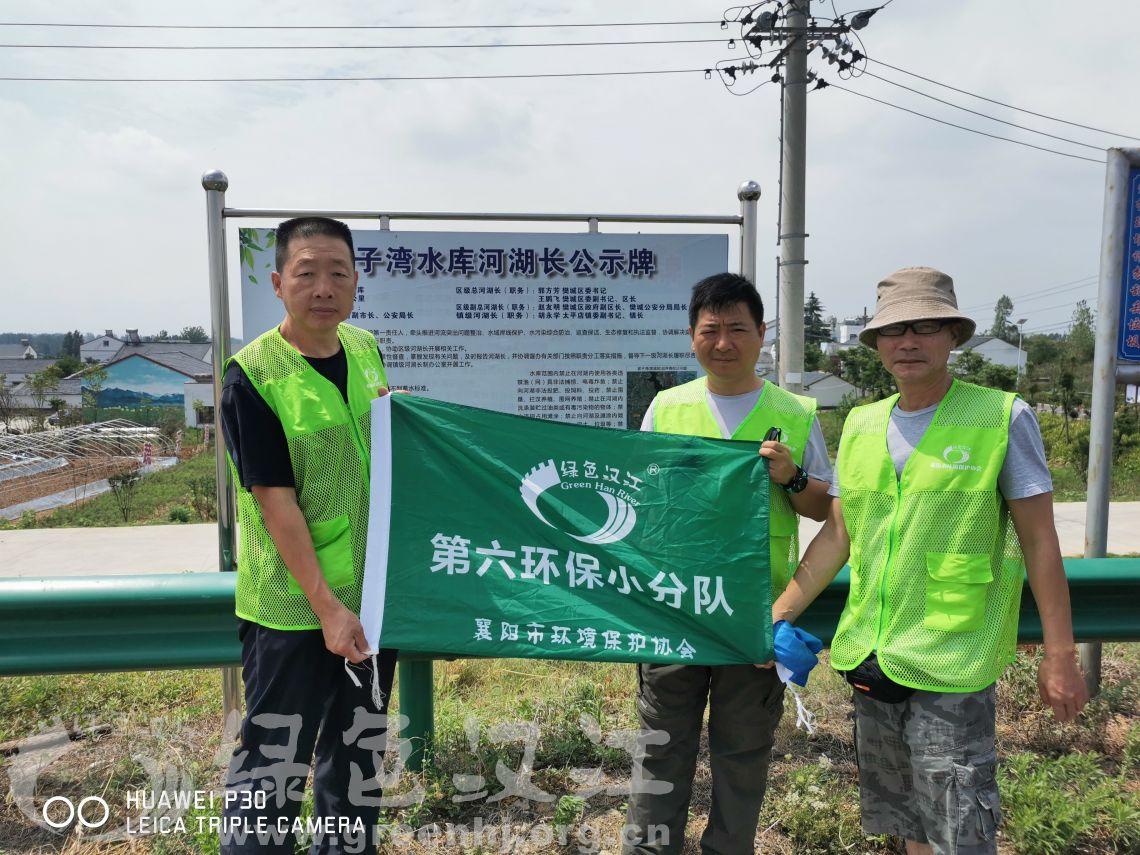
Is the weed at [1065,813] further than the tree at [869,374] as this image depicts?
No

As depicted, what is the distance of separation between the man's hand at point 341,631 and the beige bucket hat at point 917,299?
5.60 ft

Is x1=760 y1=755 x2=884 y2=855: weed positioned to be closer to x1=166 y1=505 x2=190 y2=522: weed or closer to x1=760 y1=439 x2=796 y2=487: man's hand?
x1=760 y1=439 x2=796 y2=487: man's hand

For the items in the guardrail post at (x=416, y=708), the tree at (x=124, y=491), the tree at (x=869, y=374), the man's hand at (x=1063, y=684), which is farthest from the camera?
the tree at (x=869, y=374)

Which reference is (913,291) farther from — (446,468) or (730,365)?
(446,468)

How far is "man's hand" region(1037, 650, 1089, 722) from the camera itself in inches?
78.0

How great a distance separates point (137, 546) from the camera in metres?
9.60

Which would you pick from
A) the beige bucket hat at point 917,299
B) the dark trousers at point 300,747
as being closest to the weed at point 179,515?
the dark trousers at point 300,747

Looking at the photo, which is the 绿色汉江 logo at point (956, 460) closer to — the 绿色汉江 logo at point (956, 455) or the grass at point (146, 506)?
the 绿色汉江 logo at point (956, 455)

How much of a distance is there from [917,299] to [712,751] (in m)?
1.53

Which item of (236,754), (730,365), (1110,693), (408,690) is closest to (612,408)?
(730,365)

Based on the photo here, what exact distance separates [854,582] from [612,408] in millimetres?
1663

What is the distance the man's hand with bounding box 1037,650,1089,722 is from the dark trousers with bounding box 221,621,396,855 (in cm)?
192

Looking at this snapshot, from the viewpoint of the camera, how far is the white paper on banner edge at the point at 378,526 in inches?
88.7

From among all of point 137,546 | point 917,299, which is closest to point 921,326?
point 917,299
